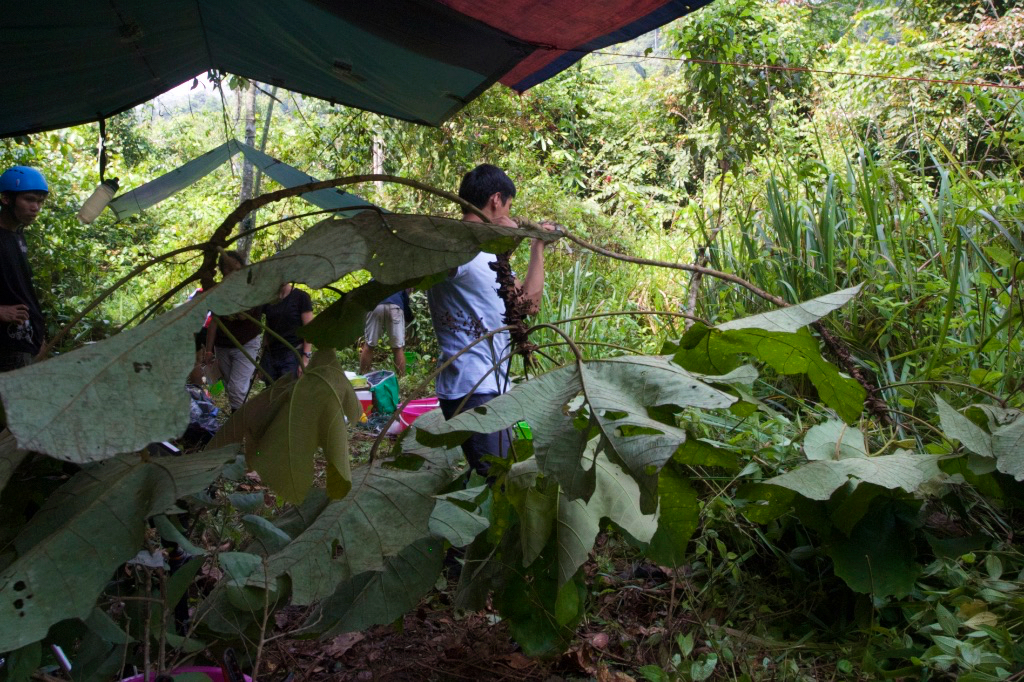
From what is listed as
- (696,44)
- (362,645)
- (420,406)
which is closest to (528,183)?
(696,44)

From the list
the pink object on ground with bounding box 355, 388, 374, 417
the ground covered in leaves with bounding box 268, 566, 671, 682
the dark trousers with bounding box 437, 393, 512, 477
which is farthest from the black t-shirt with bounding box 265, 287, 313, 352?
the ground covered in leaves with bounding box 268, 566, 671, 682

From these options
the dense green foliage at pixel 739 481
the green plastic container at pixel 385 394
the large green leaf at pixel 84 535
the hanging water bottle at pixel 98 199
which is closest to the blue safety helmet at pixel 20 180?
the hanging water bottle at pixel 98 199

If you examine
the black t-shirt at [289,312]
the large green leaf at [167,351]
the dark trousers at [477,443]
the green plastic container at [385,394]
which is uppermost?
the large green leaf at [167,351]

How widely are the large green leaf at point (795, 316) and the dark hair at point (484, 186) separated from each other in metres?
1.48

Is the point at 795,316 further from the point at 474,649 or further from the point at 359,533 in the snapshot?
the point at 474,649

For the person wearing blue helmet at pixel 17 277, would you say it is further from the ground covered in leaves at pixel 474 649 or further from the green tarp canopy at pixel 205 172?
the ground covered in leaves at pixel 474 649

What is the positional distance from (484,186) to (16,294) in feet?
7.39

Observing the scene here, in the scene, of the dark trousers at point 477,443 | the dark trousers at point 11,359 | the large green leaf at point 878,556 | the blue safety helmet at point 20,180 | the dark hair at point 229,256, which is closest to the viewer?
the dark hair at point 229,256

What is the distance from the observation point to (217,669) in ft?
4.69

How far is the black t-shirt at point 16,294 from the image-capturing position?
348 centimetres

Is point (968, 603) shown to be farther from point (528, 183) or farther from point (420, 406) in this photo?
point (528, 183)

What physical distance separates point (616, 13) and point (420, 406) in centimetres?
280

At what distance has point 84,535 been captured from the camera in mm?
978

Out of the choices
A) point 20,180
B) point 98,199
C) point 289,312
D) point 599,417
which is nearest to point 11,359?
point 20,180
